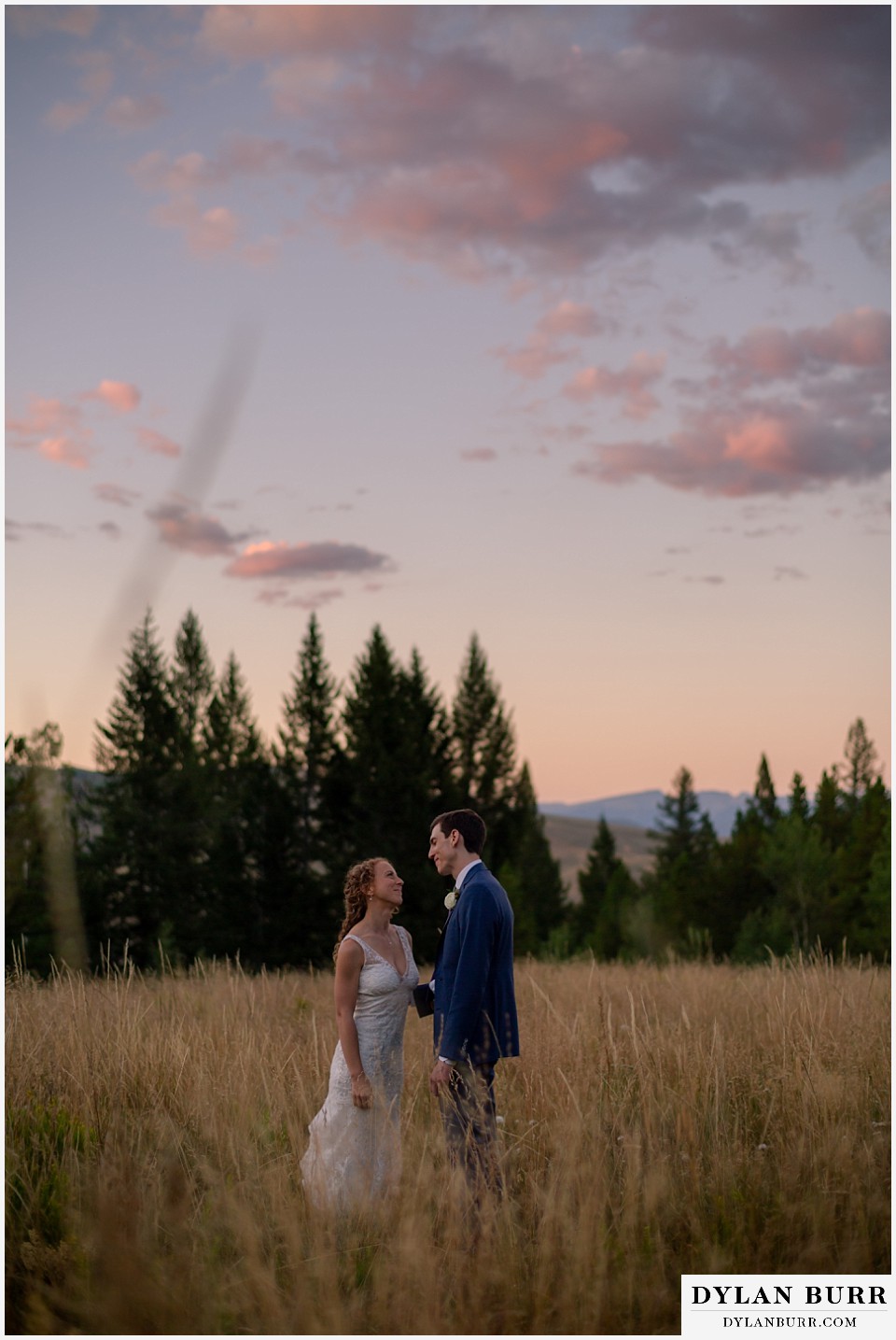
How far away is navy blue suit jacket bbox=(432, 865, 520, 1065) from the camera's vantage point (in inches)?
189

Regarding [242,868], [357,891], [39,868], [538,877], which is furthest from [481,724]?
[357,891]

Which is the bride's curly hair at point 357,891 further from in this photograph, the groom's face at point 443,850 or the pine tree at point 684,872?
the pine tree at point 684,872

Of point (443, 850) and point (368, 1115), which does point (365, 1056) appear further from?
point (443, 850)

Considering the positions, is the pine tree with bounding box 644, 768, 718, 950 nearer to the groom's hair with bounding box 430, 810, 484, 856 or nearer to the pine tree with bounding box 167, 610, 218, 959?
the pine tree with bounding box 167, 610, 218, 959

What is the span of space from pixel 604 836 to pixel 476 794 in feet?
92.5

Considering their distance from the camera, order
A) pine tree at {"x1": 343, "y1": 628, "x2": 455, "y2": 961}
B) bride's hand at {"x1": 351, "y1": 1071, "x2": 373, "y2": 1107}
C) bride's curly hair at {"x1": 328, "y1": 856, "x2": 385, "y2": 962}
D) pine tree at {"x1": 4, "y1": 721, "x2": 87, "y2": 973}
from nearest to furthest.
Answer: bride's hand at {"x1": 351, "y1": 1071, "x2": 373, "y2": 1107} < bride's curly hair at {"x1": 328, "y1": 856, "x2": 385, "y2": 962} < pine tree at {"x1": 4, "y1": 721, "x2": 87, "y2": 973} < pine tree at {"x1": 343, "y1": 628, "x2": 455, "y2": 961}

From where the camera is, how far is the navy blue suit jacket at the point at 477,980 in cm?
479

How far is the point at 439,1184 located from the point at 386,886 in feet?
4.50

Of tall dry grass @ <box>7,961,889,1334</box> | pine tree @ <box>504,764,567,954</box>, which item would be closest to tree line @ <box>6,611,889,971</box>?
pine tree @ <box>504,764,567,954</box>

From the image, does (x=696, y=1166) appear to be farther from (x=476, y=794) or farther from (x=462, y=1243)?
→ (x=476, y=794)

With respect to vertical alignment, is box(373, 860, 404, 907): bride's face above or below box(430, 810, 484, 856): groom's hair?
below

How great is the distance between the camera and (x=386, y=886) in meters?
5.21

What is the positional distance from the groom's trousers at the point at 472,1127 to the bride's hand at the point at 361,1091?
14.4 inches

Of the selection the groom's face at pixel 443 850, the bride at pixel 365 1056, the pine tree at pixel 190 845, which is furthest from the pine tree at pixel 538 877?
the groom's face at pixel 443 850
